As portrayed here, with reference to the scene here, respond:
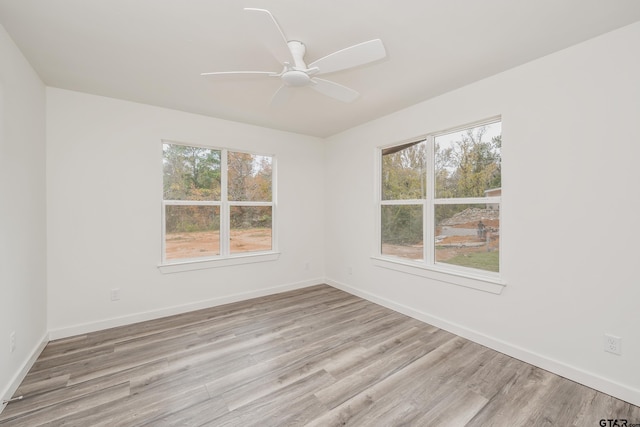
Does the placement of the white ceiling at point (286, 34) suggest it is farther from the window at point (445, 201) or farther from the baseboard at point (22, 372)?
the baseboard at point (22, 372)

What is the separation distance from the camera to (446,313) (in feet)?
9.43

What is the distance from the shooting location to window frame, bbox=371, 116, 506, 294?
2.55m

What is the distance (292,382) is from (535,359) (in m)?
1.96

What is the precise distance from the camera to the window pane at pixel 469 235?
2596mm

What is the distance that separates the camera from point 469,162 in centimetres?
278

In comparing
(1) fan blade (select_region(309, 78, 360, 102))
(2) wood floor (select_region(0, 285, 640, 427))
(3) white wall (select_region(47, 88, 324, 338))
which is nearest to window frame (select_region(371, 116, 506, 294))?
(2) wood floor (select_region(0, 285, 640, 427))

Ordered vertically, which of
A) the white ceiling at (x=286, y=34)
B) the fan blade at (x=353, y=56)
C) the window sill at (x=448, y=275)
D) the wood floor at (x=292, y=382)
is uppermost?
the white ceiling at (x=286, y=34)

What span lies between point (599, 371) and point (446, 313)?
114cm

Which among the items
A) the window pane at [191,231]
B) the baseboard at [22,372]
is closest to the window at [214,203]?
the window pane at [191,231]

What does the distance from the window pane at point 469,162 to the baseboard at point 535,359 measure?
1.34 metres

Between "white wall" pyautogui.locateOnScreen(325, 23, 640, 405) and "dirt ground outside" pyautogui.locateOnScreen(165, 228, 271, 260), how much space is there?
258 centimetres

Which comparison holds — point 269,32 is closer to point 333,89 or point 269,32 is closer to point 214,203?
point 333,89

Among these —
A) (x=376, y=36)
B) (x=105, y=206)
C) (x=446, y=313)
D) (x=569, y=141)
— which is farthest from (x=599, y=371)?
(x=105, y=206)

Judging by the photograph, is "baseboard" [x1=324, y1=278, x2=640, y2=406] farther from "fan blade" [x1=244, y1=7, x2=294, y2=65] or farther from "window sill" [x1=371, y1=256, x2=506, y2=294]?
"fan blade" [x1=244, y1=7, x2=294, y2=65]
